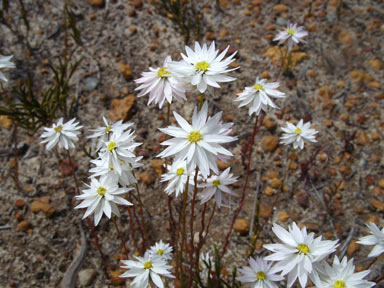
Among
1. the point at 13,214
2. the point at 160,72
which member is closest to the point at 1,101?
the point at 13,214

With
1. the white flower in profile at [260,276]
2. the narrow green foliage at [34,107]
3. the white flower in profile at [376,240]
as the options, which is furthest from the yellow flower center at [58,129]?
the white flower in profile at [376,240]

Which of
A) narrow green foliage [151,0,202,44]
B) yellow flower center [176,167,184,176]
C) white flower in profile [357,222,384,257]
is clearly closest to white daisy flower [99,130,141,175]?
yellow flower center [176,167,184,176]

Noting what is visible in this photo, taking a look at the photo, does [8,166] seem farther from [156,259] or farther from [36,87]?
[156,259]

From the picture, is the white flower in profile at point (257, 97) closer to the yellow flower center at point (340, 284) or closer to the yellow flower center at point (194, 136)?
the yellow flower center at point (194, 136)

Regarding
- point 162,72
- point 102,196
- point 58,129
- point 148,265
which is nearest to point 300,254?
point 148,265

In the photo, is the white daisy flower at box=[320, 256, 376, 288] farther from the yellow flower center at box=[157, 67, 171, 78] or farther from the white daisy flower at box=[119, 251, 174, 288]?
the yellow flower center at box=[157, 67, 171, 78]

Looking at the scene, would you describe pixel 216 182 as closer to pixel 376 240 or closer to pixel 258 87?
pixel 258 87
